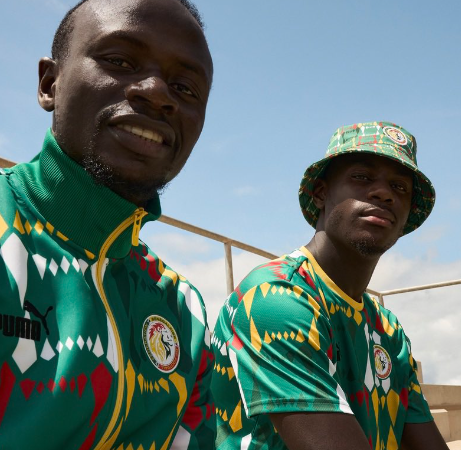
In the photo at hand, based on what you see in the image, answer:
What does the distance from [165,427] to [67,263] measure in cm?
44

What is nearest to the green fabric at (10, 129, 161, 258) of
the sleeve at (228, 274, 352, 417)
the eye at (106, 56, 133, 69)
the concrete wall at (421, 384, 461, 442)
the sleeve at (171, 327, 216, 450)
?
the eye at (106, 56, 133, 69)

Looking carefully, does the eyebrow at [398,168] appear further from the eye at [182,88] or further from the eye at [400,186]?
the eye at [182,88]

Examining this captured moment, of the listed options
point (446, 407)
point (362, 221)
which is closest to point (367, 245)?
point (362, 221)

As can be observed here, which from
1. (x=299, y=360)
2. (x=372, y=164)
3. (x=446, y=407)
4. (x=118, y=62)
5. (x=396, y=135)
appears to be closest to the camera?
(x=118, y=62)

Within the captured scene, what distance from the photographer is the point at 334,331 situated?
2.40 m

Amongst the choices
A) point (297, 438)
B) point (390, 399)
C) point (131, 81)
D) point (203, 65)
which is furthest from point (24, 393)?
point (390, 399)

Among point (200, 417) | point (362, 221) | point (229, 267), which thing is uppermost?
point (229, 267)

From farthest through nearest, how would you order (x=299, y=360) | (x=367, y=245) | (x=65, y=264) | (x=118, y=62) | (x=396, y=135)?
(x=396, y=135) < (x=367, y=245) < (x=299, y=360) < (x=118, y=62) < (x=65, y=264)

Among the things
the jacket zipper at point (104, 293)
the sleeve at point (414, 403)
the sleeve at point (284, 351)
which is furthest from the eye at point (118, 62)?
the sleeve at point (414, 403)

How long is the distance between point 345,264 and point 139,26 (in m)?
1.45

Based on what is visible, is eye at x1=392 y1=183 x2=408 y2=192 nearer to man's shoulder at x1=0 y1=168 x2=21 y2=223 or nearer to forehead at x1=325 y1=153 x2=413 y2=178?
forehead at x1=325 y1=153 x2=413 y2=178

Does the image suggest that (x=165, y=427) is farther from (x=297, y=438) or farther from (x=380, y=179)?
(x=380, y=179)

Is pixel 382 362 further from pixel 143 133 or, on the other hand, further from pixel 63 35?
pixel 63 35

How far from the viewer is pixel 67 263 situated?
1356 mm
